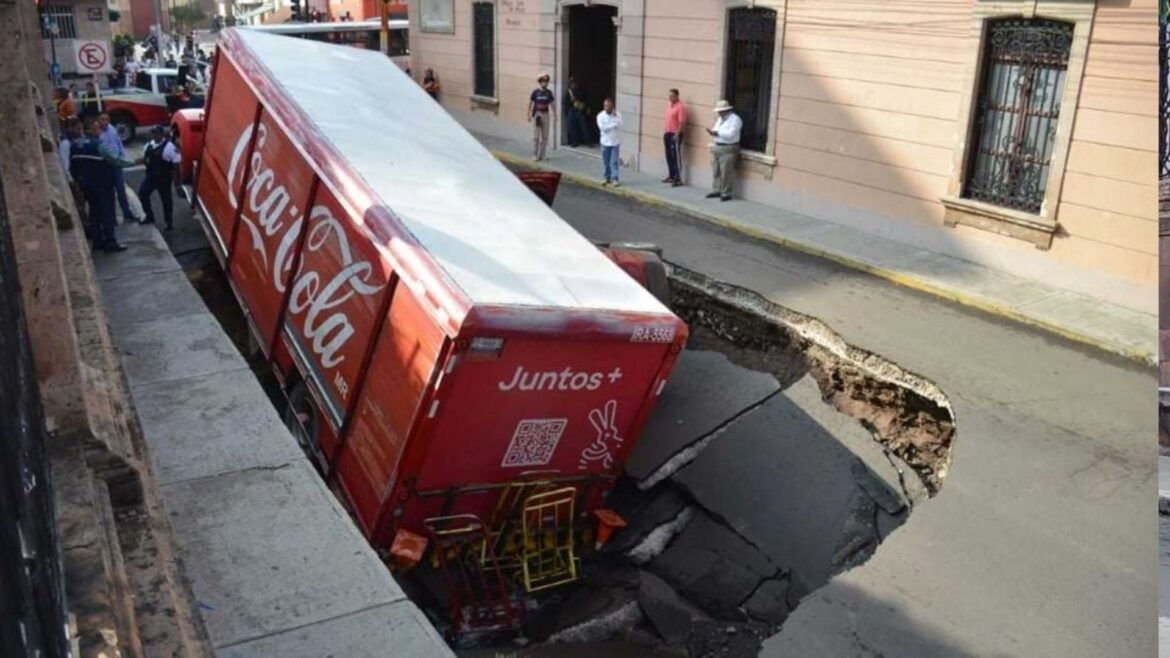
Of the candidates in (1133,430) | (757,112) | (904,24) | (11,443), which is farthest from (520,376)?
(757,112)

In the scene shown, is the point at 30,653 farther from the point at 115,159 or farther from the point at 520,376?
the point at 115,159

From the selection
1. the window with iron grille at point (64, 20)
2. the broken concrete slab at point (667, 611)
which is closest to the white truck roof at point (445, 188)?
the broken concrete slab at point (667, 611)

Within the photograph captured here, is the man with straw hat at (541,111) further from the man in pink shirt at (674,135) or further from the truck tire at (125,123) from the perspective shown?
the truck tire at (125,123)

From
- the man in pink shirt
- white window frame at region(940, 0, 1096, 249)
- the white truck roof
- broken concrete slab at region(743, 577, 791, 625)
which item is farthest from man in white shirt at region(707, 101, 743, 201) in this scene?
broken concrete slab at region(743, 577, 791, 625)

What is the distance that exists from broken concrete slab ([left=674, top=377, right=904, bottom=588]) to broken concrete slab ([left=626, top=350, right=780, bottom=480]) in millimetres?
185

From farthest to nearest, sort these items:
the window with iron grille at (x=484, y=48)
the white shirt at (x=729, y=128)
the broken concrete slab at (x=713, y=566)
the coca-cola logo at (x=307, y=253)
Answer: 1. the window with iron grille at (x=484, y=48)
2. the white shirt at (x=729, y=128)
3. the coca-cola logo at (x=307, y=253)
4. the broken concrete slab at (x=713, y=566)

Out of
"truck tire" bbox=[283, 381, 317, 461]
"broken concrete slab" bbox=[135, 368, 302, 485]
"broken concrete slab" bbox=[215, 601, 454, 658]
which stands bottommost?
"truck tire" bbox=[283, 381, 317, 461]

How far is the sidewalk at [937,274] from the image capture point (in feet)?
34.8

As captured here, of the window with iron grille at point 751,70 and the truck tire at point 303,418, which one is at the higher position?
the window with iron grille at point 751,70

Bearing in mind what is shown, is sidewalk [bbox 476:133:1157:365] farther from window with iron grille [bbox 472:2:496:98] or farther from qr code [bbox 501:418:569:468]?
window with iron grille [bbox 472:2:496:98]

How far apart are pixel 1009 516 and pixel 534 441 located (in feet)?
11.6

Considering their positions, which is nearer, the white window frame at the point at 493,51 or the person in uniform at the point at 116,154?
the person in uniform at the point at 116,154

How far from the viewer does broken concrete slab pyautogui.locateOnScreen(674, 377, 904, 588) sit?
768 centimetres

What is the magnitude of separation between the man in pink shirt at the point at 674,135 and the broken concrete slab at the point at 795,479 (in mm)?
8811
